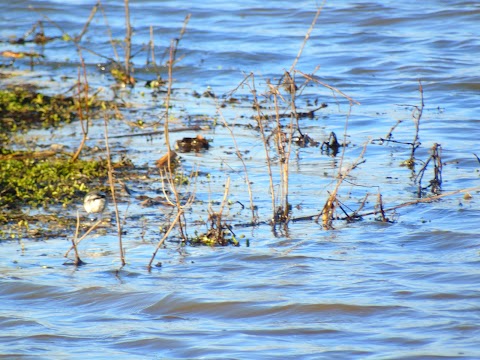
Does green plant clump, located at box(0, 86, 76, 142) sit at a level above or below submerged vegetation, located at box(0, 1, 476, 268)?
above

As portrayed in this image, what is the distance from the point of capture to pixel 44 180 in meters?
6.75

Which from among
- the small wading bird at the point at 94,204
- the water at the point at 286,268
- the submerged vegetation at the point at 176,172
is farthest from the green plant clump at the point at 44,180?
the water at the point at 286,268

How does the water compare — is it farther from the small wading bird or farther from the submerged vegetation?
the small wading bird

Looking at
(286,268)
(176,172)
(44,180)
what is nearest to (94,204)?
(44,180)

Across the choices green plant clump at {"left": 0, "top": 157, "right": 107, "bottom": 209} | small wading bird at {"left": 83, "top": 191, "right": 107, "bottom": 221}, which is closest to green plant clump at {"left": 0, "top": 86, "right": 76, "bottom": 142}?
green plant clump at {"left": 0, "top": 157, "right": 107, "bottom": 209}

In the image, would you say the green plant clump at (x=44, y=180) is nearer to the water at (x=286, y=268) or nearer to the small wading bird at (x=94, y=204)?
the small wading bird at (x=94, y=204)

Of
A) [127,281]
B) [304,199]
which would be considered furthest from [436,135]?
[127,281]

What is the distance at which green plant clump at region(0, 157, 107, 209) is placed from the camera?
6383 mm

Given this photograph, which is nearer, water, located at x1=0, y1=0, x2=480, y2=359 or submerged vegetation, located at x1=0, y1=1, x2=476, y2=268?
water, located at x1=0, y1=0, x2=480, y2=359

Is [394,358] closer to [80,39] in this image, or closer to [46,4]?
[80,39]

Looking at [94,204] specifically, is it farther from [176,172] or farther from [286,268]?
[286,268]

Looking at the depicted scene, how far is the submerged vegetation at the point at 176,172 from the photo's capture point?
18.8 feet

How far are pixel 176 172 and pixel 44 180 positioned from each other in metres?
1.06

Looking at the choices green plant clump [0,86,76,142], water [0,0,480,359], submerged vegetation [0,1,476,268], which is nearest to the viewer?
water [0,0,480,359]
